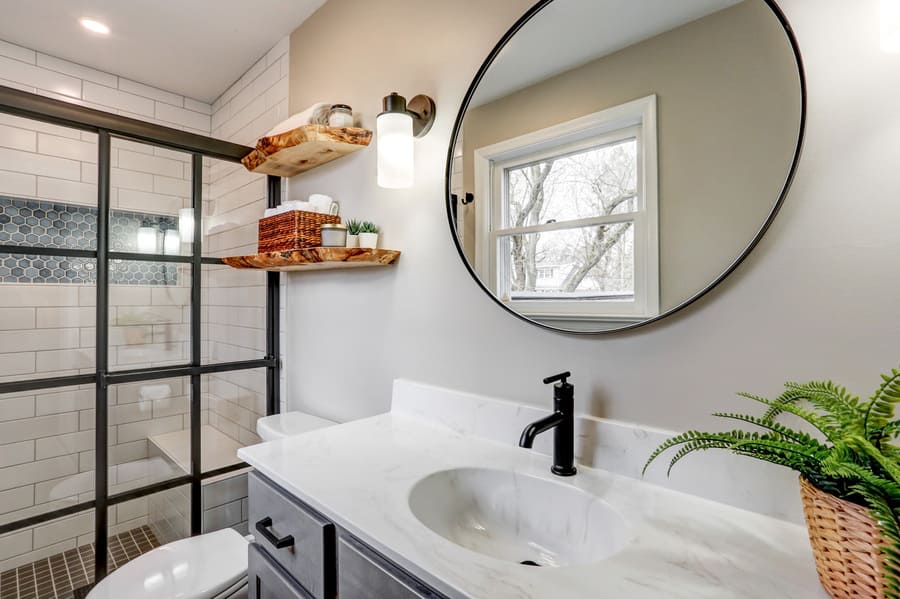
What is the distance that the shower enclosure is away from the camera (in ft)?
5.06

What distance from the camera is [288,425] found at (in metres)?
1.75

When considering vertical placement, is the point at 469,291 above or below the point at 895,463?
above

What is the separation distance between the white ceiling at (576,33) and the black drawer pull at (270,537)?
3.83 feet

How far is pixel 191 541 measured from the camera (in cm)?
153

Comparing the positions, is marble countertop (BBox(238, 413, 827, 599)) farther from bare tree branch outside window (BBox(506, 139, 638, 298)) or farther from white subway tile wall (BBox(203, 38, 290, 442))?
white subway tile wall (BBox(203, 38, 290, 442))

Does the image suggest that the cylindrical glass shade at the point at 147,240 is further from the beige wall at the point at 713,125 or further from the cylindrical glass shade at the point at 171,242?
the beige wall at the point at 713,125

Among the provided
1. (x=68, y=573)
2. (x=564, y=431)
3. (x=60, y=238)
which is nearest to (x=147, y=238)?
(x=60, y=238)

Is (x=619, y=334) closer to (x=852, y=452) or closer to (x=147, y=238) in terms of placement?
(x=852, y=452)

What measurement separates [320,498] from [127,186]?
5.26 ft

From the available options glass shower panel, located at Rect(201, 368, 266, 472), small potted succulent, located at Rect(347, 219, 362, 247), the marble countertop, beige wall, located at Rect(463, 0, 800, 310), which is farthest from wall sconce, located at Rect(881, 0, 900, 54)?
glass shower panel, located at Rect(201, 368, 266, 472)

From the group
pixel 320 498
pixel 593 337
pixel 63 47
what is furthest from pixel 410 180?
pixel 63 47

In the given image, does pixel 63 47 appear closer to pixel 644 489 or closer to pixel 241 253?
pixel 241 253

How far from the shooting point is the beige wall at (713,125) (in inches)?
29.8

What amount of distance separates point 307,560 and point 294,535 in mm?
61
